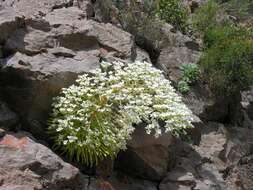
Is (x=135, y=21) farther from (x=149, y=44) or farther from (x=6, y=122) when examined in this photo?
(x=6, y=122)

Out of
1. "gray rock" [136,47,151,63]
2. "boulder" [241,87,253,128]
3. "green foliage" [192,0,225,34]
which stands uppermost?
"gray rock" [136,47,151,63]

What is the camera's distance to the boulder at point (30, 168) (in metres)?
4.95

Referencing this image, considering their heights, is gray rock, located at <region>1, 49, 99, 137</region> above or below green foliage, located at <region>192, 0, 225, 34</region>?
above

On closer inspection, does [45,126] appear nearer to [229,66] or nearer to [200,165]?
[200,165]

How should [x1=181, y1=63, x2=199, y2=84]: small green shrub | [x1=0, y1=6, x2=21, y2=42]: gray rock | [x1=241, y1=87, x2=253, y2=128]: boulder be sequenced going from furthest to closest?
[x1=241, y1=87, x2=253, y2=128]: boulder, [x1=181, y1=63, x2=199, y2=84]: small green shrub, [x1=0, y1=6, x2=21, y2=42]: gray rock

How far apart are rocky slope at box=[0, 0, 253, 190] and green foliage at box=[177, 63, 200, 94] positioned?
325 mm

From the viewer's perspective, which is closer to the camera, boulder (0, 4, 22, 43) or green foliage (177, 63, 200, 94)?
boulder (0, 4, 22, 43)

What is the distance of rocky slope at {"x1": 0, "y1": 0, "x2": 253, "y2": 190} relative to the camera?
5293 mm

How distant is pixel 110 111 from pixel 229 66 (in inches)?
124

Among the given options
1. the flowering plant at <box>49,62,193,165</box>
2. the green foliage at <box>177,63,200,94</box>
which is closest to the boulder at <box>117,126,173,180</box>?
the flowering plant at <box>49,62,193,165</box>

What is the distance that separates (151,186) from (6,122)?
196cm

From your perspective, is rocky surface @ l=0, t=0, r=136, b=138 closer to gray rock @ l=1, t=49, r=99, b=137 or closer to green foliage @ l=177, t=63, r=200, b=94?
gray rock @ l=1, t=49, r=99, b=137

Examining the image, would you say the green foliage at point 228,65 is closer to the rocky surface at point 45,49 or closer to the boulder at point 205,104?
the boulder at point 205,104

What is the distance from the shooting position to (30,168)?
5105 mm
